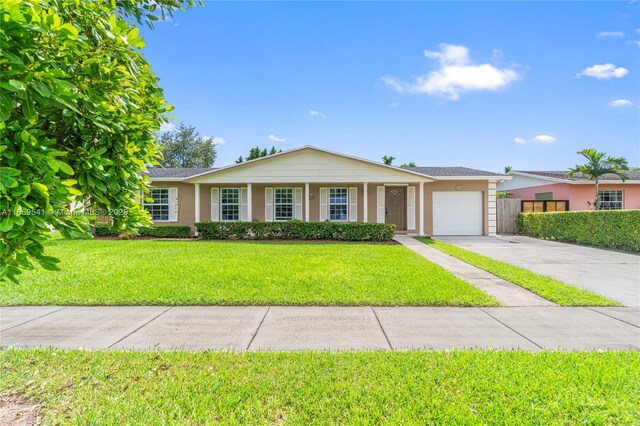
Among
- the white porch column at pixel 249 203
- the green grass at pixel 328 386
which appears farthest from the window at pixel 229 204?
the green grass at pixel 328 386

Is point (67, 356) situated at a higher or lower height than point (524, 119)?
lower

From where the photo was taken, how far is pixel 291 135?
24062mm

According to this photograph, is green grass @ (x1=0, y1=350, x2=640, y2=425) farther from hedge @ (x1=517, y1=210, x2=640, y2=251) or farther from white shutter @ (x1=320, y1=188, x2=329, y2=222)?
white shutter @ (x1=320, y1=188, x2=329, y2=222)

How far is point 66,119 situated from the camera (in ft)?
6.38

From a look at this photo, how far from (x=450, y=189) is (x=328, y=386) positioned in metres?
15.5

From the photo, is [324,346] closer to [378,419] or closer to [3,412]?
[378,419]

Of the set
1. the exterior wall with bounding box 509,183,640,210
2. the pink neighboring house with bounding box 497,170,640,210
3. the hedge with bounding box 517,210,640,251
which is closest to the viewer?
the hedge with bounding box 517,210,640,251

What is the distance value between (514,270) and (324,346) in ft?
20.2

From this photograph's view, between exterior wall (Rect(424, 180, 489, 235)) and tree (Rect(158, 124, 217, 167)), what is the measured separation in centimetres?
3262

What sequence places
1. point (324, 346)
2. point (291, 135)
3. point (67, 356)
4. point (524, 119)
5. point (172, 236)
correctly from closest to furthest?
point (67, 356), point (324, 346), point (172, 236), point (524, 119), point (291, 135)

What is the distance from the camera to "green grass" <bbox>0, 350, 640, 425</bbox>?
90.0 inches

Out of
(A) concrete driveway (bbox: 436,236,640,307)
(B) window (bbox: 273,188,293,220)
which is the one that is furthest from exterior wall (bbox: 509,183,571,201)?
(B) window (bbox: 273,188,293,220)

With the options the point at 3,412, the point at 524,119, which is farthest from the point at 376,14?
the point at 524,119

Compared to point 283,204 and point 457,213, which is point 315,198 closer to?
point 283,204
